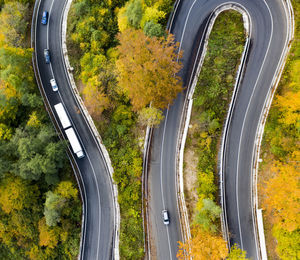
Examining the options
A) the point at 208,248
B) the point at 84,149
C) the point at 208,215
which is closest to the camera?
the point at 208,248

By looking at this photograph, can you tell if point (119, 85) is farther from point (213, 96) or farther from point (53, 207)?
point (53, 207)

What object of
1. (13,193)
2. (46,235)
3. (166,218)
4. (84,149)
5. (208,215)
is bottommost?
(46,235)

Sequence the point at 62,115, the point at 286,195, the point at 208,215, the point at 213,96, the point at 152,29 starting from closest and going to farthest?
the point at 286,195, the point at 208,215, the point at 152,29, the point at 213,96, the point at 62,115

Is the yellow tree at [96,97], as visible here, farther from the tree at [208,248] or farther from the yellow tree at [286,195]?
the yellow tree at [286,195]

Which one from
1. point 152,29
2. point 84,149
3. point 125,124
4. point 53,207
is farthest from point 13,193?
point 152,29

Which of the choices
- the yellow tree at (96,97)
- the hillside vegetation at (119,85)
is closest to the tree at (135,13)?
the hillside vegetation at (119,85)

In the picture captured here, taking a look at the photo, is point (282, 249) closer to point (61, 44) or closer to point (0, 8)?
point (61, 44)

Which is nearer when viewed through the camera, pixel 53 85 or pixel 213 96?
pixel 213 96

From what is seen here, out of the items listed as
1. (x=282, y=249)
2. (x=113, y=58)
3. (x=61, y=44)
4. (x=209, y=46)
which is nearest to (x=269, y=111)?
(x=209, y=46)
